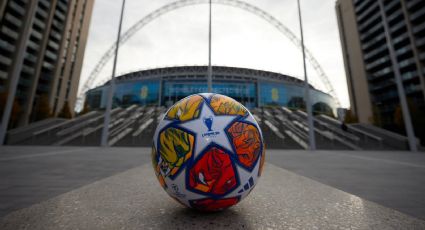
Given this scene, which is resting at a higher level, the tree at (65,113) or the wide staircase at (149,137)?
the tree at (65,113)

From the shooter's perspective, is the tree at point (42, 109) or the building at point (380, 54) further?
the tree at point (42, 109)

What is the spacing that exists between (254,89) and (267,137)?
31.0 metres

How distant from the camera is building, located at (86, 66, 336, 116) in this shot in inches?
1811

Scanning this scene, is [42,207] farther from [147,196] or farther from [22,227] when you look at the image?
[147,196]

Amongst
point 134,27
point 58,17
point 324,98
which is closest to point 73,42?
point 58,17

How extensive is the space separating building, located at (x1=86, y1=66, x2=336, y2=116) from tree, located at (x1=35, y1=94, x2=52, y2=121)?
14.3 metres

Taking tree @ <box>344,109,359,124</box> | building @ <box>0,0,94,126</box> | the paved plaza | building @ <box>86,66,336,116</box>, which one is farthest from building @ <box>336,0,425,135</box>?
building @ <box>0,0,94,126</box>

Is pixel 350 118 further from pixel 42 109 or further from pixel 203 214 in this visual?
pixel 42 109

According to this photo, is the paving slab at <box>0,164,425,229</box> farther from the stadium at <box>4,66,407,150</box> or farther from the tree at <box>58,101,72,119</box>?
the tree at <box>58,101,72,119</box>

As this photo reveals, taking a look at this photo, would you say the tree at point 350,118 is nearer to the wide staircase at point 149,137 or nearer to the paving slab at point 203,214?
the wide staircase at point 149,137

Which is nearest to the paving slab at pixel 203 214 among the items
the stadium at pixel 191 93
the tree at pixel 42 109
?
the stadium at pixel 191 93

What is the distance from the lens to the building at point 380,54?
3781cm

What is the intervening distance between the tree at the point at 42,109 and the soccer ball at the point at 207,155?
2062 inches

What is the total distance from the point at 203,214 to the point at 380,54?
6105 cm
